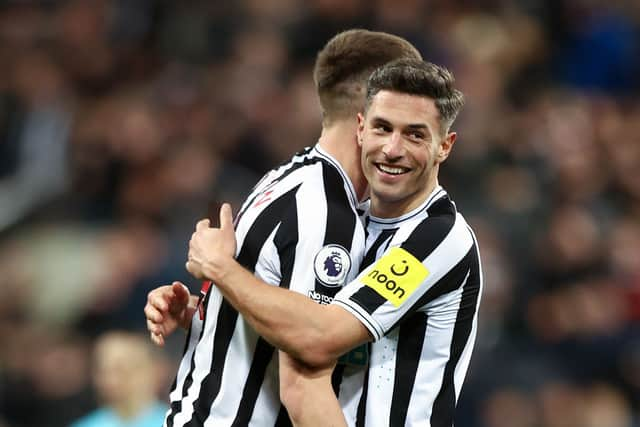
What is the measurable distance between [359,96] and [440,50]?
5.46m

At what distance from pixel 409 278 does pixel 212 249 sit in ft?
2.03

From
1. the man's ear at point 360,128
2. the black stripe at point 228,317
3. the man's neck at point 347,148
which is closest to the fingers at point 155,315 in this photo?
the black stripe at point 228,317

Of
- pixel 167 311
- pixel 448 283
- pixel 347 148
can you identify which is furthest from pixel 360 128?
pixel 167 311

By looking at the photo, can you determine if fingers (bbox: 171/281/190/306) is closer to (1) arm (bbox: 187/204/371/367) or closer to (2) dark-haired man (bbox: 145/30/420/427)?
(2) dark-haired man (bbox: 145/30/420/427)

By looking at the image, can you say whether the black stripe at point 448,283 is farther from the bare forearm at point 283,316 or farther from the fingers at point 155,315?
the fingers at point 155,315

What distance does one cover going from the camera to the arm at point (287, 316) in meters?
3.63

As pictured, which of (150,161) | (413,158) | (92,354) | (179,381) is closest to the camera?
(413,158)

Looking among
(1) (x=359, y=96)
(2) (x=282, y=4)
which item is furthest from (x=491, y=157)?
(1) (x=359, y=96)

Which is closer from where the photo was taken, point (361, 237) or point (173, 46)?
point (361, 237)

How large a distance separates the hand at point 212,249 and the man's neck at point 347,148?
1.37 feet

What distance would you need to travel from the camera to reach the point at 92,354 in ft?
25.8

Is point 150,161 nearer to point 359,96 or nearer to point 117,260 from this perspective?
point 117,260

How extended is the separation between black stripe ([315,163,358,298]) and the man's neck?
10 centimetres

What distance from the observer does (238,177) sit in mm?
8445
